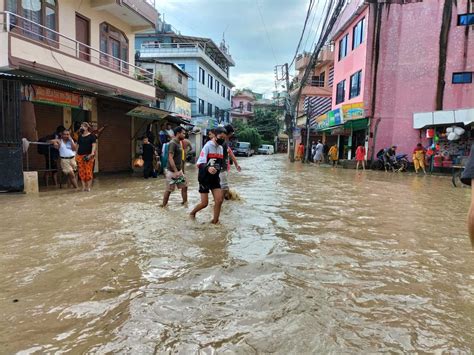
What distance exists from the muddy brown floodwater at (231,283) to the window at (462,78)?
670 inches

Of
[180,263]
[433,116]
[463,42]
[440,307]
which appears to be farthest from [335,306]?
[463,42]

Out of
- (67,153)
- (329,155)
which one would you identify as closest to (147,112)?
(67,153)

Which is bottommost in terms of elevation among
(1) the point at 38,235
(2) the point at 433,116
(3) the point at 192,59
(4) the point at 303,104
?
(1) the point at 38,235

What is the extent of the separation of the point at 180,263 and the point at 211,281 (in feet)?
2.12

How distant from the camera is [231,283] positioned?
3.69 meters

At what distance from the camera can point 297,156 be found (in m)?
34.7

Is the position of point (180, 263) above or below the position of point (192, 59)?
below

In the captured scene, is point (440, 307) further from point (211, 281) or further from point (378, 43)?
point (378, 43)

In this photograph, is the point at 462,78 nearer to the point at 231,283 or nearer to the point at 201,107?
the point at 231,283

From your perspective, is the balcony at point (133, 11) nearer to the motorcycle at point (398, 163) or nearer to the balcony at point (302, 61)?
the motorcycle at point (398, 163)

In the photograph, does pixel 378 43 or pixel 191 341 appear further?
pixel 378 43

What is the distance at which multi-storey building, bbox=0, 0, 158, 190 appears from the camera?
899 cm

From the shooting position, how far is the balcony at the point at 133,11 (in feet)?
48.3

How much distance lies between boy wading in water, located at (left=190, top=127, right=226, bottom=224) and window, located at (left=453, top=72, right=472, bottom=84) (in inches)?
766
